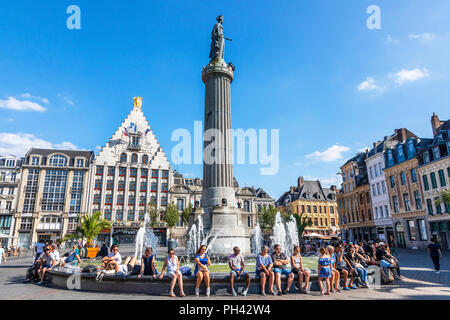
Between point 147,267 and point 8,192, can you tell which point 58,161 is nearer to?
point 8,192

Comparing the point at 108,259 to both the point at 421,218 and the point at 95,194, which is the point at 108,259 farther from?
the point at 95,194

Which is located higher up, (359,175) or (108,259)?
(359,175)

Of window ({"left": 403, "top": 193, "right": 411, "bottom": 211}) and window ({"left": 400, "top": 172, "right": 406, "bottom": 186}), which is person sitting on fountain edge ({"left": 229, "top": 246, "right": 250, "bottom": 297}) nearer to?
window ({"left": 403, "top": 193, "right": 411, "bottom": 211})

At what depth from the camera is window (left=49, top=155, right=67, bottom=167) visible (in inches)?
2119

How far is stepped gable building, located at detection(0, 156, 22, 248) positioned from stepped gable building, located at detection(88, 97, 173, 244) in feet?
43.9

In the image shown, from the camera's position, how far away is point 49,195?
170 ft

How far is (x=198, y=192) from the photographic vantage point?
186 ft

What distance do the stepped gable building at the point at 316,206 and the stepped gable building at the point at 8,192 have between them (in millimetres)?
56816

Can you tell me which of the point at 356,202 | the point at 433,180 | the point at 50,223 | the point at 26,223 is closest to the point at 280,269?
the point at 433,180

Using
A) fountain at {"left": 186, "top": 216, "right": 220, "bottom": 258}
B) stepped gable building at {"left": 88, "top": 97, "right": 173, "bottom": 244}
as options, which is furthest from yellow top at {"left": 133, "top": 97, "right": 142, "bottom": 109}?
fountain at {"left": 186, "top": 216, "right": 220, "bottom": 258}

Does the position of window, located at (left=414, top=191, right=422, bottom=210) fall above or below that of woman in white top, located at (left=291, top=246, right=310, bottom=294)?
above
